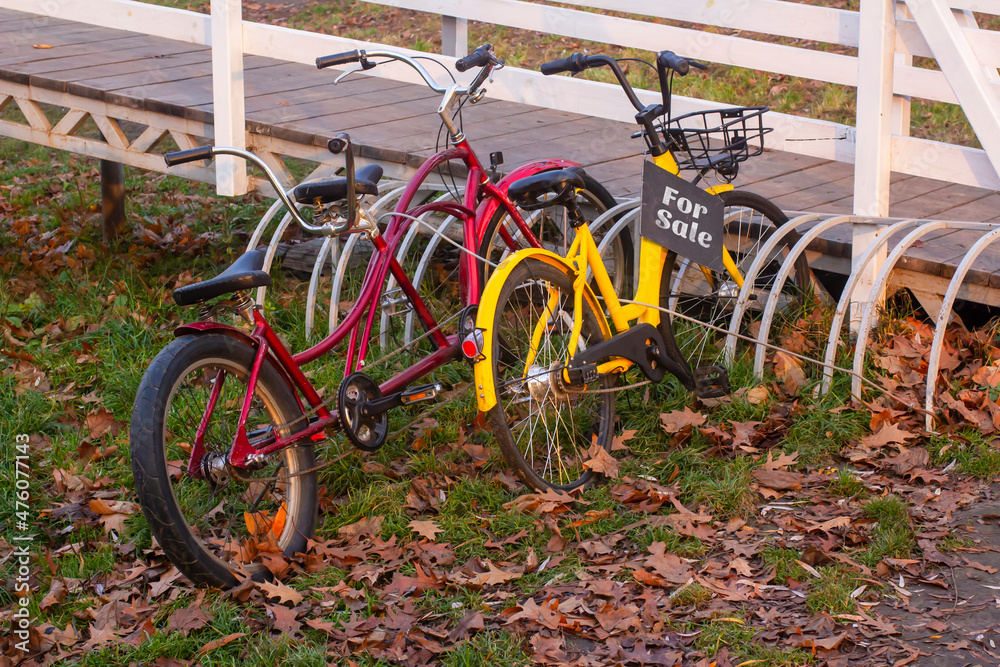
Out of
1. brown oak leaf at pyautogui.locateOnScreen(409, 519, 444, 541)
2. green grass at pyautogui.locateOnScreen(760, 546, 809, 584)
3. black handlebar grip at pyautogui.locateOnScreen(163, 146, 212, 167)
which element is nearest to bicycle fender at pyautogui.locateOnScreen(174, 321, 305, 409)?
black handlebar grip at pyautogui.locateOnScreen(163, 146, 212, 167)

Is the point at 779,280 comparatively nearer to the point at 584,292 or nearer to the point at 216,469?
the point at 584,292

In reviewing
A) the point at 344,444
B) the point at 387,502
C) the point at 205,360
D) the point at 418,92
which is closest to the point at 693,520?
the point at 387,502

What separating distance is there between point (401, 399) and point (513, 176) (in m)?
1.10

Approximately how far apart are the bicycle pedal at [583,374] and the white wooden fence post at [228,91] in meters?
2.50

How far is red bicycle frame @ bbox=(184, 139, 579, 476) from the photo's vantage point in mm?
3307

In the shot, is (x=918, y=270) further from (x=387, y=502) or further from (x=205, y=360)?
(x=205, y=360)

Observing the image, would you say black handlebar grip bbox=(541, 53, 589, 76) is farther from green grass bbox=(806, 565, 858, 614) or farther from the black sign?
green grass bbox=(806, 565, 858, 614)

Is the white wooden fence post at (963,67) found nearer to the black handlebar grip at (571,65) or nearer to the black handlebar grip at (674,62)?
the black handlebar grip at (674,62)

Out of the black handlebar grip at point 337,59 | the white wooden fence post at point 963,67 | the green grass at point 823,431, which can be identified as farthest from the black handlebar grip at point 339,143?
the white wooden fence post at point 963,67

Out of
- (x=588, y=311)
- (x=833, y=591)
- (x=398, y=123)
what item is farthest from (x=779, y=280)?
(x=398, y=123)

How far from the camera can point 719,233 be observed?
162 inches

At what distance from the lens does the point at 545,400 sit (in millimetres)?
3869

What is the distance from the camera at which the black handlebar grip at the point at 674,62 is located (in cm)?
380

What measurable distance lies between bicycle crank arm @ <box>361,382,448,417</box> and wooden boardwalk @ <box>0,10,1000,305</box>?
1.78 metres
